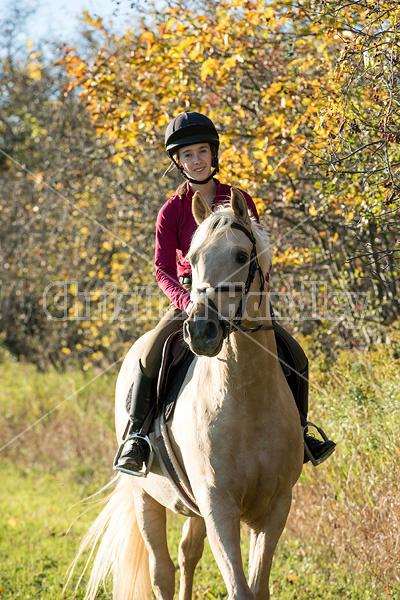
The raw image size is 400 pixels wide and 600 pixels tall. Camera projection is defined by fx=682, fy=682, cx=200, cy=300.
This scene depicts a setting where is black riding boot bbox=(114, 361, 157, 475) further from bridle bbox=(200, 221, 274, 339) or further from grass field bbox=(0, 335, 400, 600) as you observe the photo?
grass field bbox=(0, 335, 400, 600)

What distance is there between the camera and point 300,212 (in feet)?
26.5

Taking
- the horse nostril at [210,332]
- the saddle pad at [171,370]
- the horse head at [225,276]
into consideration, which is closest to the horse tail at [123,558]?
the saddle pad at [171,370]

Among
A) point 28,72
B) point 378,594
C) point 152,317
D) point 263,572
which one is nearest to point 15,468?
point 152,317

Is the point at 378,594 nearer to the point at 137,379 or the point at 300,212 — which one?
the point at 137,379

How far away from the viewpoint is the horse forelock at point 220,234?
137 inches

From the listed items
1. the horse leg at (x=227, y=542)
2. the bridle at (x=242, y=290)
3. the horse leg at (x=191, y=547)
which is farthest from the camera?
the horse leg at (x=191, y=547)

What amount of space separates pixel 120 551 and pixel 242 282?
2775 mm

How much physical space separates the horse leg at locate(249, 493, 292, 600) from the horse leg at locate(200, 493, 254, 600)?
21 centimetres

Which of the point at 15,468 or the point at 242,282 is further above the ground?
the point at 242,282

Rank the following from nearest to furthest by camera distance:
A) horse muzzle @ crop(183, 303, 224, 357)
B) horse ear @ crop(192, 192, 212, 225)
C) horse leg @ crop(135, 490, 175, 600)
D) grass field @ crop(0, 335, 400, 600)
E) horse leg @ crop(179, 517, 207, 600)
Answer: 1. horse muzzle @ crop(183, 303, 224, 357)
2. horse ear @ crop(192, 192, 212, 225)
3. horse leg @ crop(135, 490, 175, 600)
4. horse leg @ crop(179, 517, 207, 600)
5. grass field @ crop(0, 335, 400, 600)

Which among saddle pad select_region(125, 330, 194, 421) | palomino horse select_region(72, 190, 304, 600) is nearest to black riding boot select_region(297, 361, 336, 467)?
palomino horse select_region(72, 190, 304, 600)

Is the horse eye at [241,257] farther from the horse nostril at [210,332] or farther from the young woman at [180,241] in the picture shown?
the young woman at [180,241]

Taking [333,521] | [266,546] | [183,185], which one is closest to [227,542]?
[266,546]

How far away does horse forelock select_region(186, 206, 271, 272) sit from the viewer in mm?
3486
